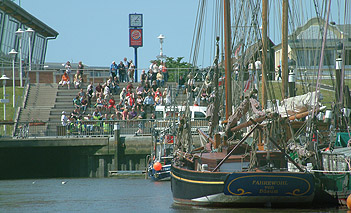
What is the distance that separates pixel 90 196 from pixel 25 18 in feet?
156

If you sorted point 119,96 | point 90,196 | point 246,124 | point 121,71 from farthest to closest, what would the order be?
point 121,71 < point 119,96 < point 90,196 < point 246,124

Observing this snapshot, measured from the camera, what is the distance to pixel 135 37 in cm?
6569

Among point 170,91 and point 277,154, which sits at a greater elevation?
point 170,91

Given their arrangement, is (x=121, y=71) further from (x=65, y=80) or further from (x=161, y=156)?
(x=161, y=156)

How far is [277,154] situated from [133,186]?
551 inches

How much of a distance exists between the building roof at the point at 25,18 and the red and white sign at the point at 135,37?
38.9ft

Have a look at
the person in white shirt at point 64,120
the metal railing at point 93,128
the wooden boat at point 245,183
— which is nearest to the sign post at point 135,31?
the person in white shirt at point 64,120

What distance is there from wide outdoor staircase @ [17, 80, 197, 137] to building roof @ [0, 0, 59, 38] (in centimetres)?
1743

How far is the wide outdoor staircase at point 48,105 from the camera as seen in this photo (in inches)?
1836

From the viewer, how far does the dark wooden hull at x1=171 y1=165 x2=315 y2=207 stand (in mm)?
22266

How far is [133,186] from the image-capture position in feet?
121

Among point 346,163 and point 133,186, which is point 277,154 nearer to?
point 346,163

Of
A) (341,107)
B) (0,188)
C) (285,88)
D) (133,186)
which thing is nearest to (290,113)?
(341,107)

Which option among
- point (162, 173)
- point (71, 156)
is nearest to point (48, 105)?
point (71, 156)
